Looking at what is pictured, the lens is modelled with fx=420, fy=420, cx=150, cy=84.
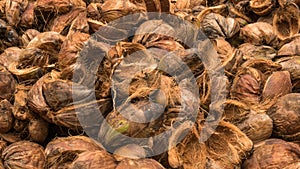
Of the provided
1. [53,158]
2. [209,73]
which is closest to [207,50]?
[209,73]

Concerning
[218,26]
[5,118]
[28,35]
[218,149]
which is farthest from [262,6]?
[5,118]

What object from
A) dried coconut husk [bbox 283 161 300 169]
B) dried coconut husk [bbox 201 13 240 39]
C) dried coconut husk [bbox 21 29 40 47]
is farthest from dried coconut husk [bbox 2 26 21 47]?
dried coconut husk [bbox 283 161 300 169]

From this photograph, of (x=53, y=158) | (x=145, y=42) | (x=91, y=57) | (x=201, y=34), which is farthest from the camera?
(x=201, y=34)

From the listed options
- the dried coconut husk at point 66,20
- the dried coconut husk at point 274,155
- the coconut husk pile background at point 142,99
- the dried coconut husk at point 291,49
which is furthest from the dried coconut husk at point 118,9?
the dried coconut husk at point 274,155

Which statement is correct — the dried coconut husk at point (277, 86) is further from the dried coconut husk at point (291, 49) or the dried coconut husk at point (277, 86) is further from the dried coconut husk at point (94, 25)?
the dried coconut husk at point (94, 25)

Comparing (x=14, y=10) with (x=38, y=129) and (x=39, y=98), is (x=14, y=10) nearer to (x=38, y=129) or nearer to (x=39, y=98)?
(x=39, y=98)

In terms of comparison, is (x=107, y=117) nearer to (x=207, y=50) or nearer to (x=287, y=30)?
(x=207, y=50)

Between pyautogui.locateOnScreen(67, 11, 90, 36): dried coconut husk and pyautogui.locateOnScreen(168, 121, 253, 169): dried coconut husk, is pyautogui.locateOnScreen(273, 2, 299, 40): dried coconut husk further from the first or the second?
pyautogui.locateOnScreen(67, 11, 90, 36): dried coconut husk

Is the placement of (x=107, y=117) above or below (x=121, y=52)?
below
